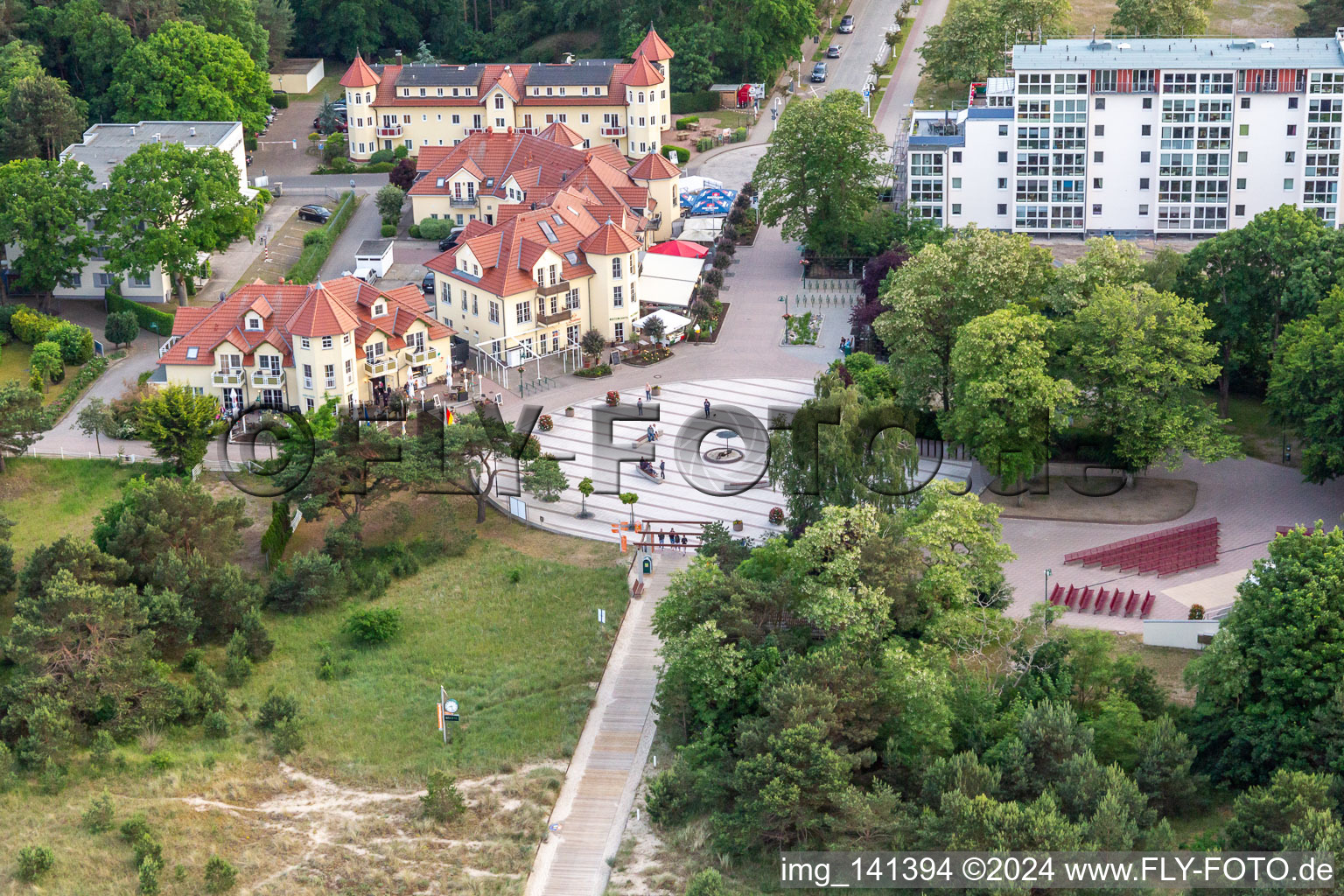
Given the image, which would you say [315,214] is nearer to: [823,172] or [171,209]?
[171,209]

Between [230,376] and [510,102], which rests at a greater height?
[510,102]

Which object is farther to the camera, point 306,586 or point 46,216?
point 46,216

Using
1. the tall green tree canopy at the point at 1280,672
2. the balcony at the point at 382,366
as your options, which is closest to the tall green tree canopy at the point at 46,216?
the balcony at the point at 382,366

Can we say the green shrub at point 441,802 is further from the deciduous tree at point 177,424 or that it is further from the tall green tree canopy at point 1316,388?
the tall green tree canopy at point 1316,388

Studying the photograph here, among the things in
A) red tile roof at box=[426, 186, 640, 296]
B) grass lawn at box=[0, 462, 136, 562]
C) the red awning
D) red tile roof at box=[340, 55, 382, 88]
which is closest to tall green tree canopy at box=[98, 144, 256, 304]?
red tile roof at box=[426, 186, 640, 296]

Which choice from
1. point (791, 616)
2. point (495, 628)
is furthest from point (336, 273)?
point (791, 616)

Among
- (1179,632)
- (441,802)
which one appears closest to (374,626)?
(441,802)

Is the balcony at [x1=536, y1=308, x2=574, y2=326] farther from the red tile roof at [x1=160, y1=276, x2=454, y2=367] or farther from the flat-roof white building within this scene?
the flat-roof white building

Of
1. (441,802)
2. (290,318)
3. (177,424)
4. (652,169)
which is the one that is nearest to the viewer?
(441,802)
